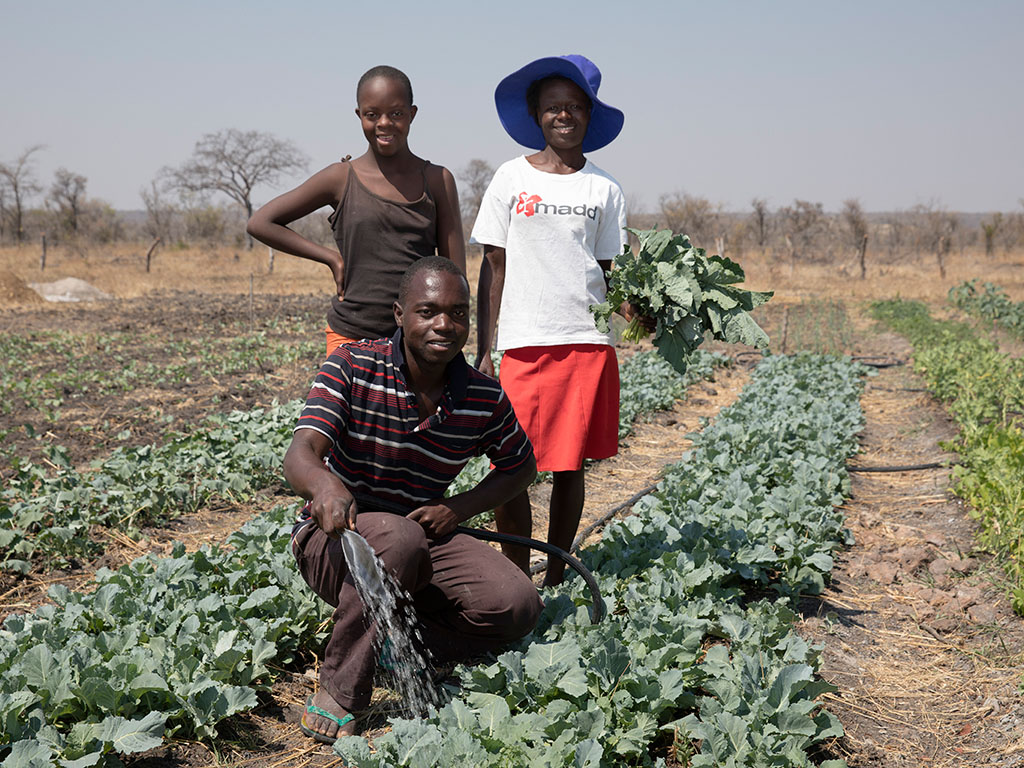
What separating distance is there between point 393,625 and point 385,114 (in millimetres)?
1736

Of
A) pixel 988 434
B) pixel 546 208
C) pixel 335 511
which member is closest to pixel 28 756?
pixel 335 511

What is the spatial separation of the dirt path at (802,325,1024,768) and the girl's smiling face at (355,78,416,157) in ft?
7.96

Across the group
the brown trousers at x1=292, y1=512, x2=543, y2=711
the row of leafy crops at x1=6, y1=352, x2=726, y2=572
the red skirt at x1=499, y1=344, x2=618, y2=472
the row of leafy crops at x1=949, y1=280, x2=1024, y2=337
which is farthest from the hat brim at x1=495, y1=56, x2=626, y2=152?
the row of leafy crops at x1=949, y1=280, x2=1024, y2=337

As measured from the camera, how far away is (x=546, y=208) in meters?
3.04

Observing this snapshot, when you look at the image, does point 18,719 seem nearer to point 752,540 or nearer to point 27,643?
point 27,643

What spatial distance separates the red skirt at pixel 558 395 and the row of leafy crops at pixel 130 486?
74.1 inches

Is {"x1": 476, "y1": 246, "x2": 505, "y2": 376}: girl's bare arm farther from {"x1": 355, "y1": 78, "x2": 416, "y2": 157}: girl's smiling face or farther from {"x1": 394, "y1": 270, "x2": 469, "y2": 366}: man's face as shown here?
{"x1": 394, "y1": 270, "x2": 469, "y2": 366}: man's face

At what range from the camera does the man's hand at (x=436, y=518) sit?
2594 mm

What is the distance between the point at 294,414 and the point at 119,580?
130 inches

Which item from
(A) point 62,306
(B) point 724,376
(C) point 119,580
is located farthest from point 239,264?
(C) point 119,580

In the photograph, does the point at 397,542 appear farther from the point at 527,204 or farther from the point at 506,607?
the point at 527,204

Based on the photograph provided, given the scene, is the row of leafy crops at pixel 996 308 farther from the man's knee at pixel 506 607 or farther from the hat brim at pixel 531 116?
the man's knee at pixel 506 607

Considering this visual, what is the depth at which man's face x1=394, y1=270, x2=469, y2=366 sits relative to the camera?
2486 millimetres

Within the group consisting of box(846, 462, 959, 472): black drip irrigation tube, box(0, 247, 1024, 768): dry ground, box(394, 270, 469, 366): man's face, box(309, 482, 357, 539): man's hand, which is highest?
box(394, 270, 469, 366): man's face
